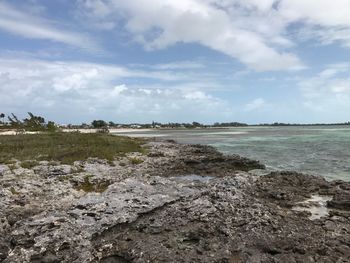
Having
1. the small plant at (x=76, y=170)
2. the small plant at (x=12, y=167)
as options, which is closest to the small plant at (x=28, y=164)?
the small plant at (x=12, y=167)

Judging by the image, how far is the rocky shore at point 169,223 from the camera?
12648 mm

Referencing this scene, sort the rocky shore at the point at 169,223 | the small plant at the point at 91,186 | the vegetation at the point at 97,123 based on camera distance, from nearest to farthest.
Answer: the rocky shore at the point at 169,223, the small plant at the point at 91,186, the vegetation at the point at 97,123

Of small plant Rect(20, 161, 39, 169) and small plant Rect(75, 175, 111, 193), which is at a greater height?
small plant Rect(20, 161, 39, 169)

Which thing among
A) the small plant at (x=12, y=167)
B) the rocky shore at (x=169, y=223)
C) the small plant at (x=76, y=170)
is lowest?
the rocky shore at (x=169, y=223)

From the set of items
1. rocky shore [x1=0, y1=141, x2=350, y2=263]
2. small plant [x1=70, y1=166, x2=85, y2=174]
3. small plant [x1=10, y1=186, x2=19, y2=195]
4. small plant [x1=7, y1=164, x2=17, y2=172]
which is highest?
small plant [x1=7, y1=164, x2=17, y2=172]

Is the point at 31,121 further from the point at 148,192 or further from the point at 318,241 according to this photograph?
the point at 318,241

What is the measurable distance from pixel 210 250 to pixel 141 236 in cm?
253

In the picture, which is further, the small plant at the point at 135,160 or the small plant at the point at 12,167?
the small plant at the point at 135,160

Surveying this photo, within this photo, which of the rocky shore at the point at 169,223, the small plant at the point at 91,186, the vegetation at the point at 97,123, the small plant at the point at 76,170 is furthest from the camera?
the vegetation at the point at 97,123

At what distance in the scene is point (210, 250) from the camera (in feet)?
41.7

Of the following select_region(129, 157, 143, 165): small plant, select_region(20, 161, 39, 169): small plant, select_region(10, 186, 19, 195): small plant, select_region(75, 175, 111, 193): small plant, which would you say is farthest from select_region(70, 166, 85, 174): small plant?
select_region(129, 157, 143, 165): small plant

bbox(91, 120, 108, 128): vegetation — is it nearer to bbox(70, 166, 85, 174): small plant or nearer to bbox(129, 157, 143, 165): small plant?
Answer: bbox(129, 157, 143, 165): small plant

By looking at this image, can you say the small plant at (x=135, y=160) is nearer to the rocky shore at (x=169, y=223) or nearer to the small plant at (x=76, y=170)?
the small plant at (x=76, y=170)

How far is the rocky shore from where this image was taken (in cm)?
1265
